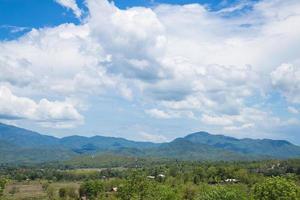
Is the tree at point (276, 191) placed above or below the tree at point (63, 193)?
above

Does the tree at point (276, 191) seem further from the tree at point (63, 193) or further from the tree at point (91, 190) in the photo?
the tree at point (63, 193)

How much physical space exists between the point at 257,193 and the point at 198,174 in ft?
394

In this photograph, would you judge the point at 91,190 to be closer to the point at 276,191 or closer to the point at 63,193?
the point at 63,193

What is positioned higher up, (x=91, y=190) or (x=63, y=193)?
(x=91, y=190)

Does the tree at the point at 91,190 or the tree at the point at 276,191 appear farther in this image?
the tree at the point at 91,190

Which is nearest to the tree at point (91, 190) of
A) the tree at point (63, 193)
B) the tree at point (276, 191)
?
the tree at point (63, 193)

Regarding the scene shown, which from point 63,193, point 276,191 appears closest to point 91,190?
point 63,193

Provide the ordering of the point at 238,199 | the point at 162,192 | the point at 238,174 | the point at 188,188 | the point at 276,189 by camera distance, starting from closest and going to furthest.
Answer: the point at 276,189, the point at 238,199, the point at 162,192, the point at 188,188, the point at 238,174

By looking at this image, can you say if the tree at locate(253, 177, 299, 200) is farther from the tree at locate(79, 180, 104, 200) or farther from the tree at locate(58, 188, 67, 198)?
the tree at locate(58, 188, 67, 198)

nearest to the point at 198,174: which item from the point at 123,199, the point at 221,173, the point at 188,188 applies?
the point at 221,173

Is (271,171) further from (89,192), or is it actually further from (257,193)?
(257,193)

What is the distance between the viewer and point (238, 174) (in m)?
182

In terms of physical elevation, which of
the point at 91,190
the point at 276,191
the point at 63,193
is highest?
the point at 276,191

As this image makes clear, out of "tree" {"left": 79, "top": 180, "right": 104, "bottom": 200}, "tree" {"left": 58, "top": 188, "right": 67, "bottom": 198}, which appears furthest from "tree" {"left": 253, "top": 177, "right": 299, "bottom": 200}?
"tree" {"left": 58, "top": 188, "right": 67, "bottom": 198}
